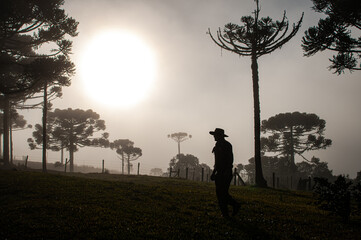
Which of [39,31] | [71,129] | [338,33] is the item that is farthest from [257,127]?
[71,129]

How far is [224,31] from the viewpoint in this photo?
19844 mm

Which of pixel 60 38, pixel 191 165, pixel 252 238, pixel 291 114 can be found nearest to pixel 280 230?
pixel 252 238

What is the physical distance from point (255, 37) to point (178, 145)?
70250mm

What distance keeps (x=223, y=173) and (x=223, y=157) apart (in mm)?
453

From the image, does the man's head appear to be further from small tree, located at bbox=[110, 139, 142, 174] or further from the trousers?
small tree, located at bbox=[110, 139, 142, 174]

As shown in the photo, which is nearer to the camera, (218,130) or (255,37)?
(218,130)

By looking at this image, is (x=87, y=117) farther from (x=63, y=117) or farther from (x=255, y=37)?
(x=255, y=37)

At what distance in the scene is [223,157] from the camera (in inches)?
269

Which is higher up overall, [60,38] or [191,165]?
[60,38]

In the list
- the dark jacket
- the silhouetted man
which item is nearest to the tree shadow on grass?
the silhouetted man

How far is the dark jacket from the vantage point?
22.2ft

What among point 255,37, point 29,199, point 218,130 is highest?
point 255,37

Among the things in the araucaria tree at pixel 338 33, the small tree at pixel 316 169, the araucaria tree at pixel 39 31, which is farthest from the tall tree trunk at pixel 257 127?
the small tree at pixel 316 169

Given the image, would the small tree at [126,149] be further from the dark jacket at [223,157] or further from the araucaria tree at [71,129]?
the dark jacket at [223,157]
